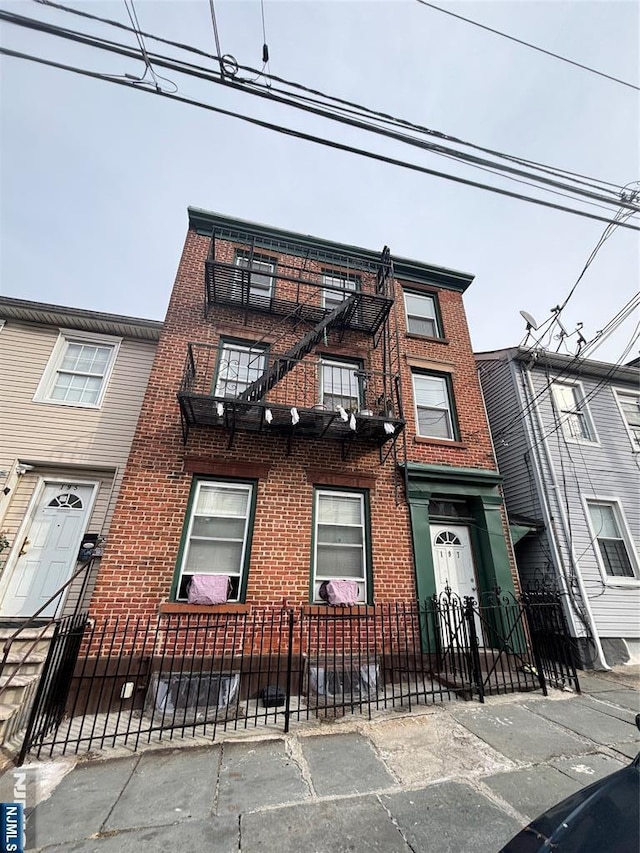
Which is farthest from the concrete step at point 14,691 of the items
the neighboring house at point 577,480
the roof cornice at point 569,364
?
the roof cornice at point 569,364

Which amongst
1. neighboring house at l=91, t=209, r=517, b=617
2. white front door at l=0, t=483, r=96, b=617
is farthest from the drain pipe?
white front door at l=0, t=483, r=96, b=617

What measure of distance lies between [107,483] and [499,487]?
28.1 feet

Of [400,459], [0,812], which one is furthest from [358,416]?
[0,812]

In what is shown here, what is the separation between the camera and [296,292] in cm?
898

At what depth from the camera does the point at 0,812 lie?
2.89m

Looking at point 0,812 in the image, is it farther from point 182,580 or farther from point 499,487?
point 499,487

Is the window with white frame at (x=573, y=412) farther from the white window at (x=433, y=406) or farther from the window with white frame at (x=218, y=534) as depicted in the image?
the window with white frame at (x=218, y=534)

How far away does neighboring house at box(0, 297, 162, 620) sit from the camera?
22.2 feet

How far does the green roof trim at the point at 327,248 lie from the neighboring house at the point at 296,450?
0.05 m

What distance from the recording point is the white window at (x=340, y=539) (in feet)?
22.0

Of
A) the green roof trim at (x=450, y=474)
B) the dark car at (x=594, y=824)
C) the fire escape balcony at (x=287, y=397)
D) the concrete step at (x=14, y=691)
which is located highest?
the fire escape balcony at (x=287, y=397)

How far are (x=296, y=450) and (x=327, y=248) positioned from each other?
5.91m

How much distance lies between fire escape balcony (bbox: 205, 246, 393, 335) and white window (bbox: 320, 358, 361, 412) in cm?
105

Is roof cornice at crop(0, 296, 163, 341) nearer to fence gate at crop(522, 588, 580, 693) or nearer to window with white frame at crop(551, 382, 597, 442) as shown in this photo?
fence gate at crop(522, 588, 580, 693)
